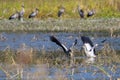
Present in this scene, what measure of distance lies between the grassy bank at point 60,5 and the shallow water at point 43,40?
31.1 ft

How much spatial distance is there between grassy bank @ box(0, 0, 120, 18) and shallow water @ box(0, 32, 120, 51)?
374 inches

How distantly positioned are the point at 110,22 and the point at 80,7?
5.88 metres

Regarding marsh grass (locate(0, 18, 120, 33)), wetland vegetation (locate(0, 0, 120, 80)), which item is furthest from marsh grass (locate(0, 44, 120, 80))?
marsh grass (locate(0, 18, 120, 33))

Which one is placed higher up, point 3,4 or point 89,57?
point 89,57

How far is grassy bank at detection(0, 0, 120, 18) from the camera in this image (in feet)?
108

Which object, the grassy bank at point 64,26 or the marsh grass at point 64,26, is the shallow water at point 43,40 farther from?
the grassy bank at point 64,26

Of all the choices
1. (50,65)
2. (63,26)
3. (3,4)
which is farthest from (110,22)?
(50,65)

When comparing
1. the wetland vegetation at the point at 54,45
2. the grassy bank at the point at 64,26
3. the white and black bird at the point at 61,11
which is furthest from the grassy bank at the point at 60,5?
the grassy bank at the point at 64,26

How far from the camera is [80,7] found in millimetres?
33188

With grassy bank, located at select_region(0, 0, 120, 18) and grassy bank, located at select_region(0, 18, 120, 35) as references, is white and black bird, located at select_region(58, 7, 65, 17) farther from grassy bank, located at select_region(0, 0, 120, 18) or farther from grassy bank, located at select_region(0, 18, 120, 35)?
grassy bank, located at select_region(0, 18, 120, 35)

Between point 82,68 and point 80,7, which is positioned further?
point 80,7

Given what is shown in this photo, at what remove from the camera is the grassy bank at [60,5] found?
108ft

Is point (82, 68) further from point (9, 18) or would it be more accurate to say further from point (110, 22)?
point (9, 18)

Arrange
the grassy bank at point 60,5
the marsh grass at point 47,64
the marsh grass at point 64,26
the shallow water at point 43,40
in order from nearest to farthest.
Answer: the marsh grass at point 47,64, the shallow water at point 43,40, the marsh grass at point 64,26, the grassy bank at point 60,5
